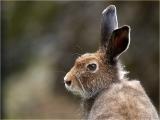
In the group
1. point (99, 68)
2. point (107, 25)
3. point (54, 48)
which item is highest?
point (107, 25)

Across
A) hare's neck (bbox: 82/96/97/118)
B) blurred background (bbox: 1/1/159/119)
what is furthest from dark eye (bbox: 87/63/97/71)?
blurred background (bbox: 1/1/159/119)

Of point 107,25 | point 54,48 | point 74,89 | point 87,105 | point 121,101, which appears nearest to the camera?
point 121,101

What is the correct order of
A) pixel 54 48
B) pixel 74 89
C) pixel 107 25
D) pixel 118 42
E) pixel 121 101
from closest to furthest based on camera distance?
1. pixel 121 101
2. pixel 74 89
3. pixel 118 42
4. pixel 107 25
5. pixel 54 48

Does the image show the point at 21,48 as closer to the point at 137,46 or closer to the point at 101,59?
the point at 137,46

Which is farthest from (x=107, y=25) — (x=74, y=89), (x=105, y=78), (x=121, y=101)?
(x=121, y=101)

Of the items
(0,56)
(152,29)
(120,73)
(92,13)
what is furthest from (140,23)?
(120,73)

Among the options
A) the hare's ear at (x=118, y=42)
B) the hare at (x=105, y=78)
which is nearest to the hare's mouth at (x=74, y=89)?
the hare at (x=105, y=78)

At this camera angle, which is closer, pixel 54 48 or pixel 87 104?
pixel 87 104

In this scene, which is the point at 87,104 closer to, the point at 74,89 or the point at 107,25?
the point at 74,89
